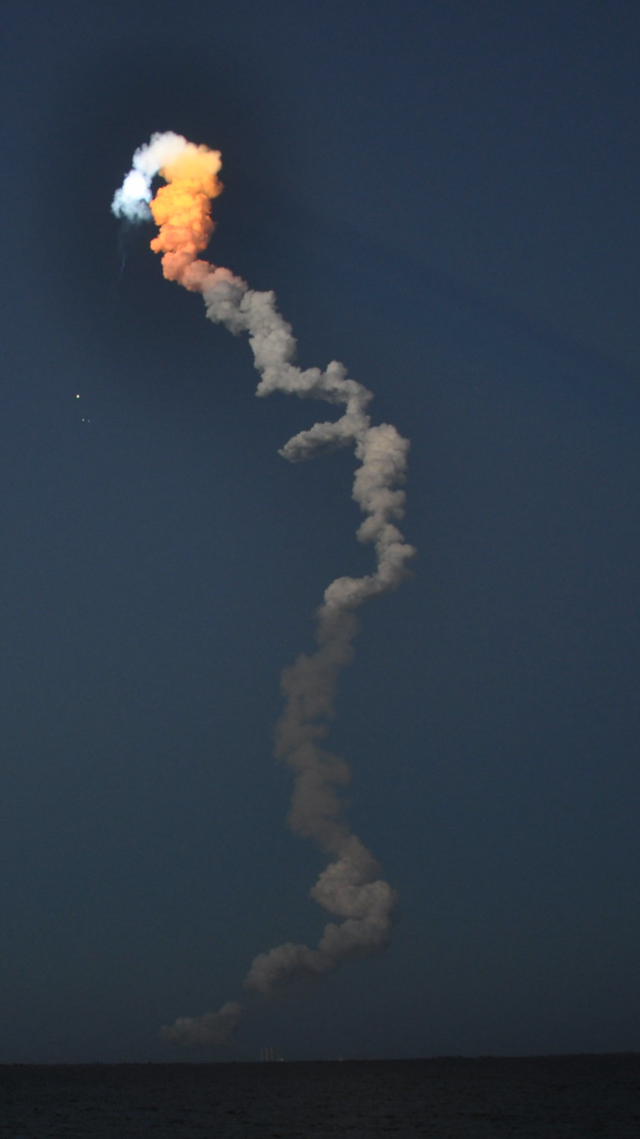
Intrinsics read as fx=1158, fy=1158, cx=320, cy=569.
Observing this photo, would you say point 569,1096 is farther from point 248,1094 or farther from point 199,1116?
point 199,1116

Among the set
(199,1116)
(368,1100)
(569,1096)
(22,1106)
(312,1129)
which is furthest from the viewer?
(569,1096)

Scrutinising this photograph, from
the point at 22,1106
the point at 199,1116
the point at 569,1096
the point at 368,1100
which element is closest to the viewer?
the point at 199,1116

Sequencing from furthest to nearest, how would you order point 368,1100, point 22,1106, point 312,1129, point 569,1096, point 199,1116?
point 569,1096
point 368,1100
point 22,1106
point 199,1116
point 312,1129

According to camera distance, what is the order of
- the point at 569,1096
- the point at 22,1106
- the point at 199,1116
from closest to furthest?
the point at 199,1116
the point at 22,1106
the point at 569,1096

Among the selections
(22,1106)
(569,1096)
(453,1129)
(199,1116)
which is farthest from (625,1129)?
(22,1106)

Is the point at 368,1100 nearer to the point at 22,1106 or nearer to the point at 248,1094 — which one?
the point at 248,1094

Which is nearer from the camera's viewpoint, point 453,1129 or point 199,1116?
point 453,1129

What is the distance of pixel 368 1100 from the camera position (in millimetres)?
162625

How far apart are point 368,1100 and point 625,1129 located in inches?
2157

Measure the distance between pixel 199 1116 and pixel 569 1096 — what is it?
6975 cm

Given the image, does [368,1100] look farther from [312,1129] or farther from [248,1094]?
[312,1129]

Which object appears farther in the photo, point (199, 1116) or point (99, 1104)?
point (99, 1104)

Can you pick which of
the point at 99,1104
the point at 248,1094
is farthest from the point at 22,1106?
the point at 248,1094

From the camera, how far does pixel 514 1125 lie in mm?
118625
